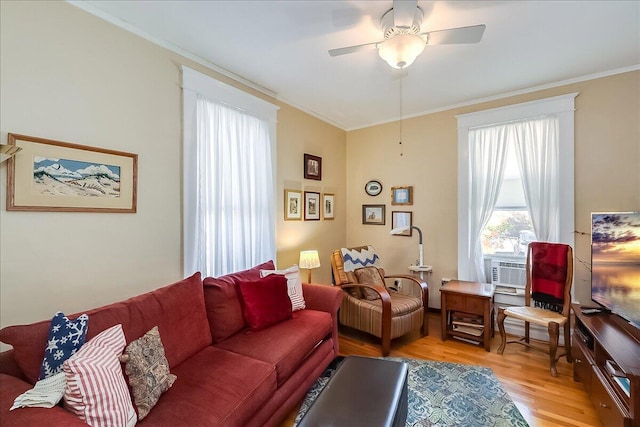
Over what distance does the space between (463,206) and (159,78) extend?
3.48 metres

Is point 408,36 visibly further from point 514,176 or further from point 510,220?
point 510,220

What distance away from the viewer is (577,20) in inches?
78.8

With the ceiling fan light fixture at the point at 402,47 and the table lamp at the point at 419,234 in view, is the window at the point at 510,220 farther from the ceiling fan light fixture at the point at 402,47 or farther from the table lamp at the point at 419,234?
the ceiling fan light fixture at the point at 402,47

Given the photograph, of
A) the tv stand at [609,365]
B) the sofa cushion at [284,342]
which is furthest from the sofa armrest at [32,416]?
the tv stand at [609,365]

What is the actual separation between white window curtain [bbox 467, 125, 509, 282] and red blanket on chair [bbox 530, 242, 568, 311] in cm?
59

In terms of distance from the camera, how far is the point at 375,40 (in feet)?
7.39

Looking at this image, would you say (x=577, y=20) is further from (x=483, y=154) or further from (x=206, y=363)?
(x=206, y=363)

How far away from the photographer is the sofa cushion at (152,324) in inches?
48.3

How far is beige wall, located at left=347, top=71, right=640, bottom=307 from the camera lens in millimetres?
2725

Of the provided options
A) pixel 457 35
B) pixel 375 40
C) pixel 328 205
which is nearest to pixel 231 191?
pixel 328 205

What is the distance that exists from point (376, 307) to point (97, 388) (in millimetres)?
2337

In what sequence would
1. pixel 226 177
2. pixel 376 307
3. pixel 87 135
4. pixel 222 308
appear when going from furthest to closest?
pixel 376 307, pixel 226 177, pixel 222 308, pixel 87 135

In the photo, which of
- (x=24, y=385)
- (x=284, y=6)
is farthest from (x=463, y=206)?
(x=24, y=385)

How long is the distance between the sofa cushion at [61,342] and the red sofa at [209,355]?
0.19ft
